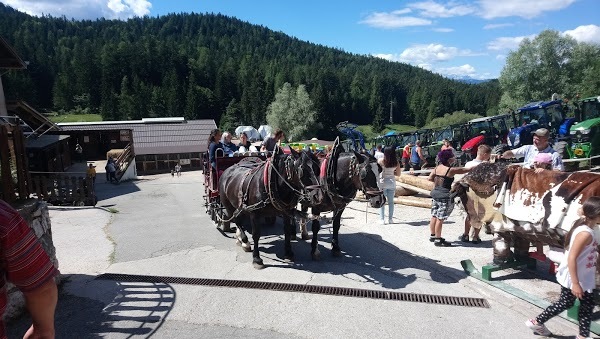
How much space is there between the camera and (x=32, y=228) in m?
5.10

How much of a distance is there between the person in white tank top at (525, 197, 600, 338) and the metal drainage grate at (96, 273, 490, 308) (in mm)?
1233

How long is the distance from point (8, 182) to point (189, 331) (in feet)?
11.3

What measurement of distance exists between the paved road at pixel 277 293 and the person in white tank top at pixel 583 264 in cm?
55

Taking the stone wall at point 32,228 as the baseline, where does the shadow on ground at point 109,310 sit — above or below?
below

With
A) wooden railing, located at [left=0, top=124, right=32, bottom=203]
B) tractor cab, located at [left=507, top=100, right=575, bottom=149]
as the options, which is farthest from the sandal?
tractor cab, located at [left=507, top=100, right=575, bottom=149]

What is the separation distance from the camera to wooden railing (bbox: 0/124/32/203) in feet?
17.4

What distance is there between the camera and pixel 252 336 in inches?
179

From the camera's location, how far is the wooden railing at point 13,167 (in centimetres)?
530

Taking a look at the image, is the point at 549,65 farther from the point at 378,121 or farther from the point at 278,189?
the point at 278,189

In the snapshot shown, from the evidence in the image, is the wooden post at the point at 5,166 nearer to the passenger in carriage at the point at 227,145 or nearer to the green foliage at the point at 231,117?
the passenger in carriage at the point at 227,145

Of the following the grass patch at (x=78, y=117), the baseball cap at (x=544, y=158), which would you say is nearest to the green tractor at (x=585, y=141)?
the baseball cap at (x=544, y=158)

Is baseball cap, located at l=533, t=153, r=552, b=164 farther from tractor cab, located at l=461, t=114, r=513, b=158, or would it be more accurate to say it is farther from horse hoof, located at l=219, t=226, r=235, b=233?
tractor cab, located at l=461, t=114, r=513, b=158

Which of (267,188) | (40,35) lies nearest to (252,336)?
(267,188)

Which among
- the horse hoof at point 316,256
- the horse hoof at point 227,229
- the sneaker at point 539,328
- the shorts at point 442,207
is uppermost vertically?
the shorts at point 442,207
